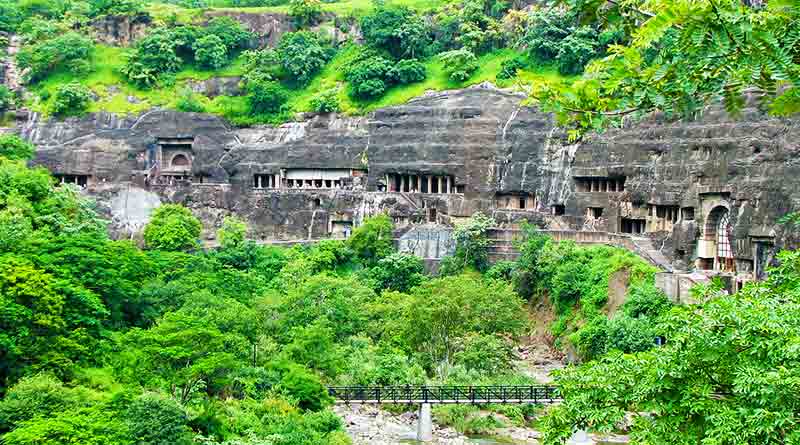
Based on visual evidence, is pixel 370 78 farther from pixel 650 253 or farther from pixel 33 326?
pixel 33 326

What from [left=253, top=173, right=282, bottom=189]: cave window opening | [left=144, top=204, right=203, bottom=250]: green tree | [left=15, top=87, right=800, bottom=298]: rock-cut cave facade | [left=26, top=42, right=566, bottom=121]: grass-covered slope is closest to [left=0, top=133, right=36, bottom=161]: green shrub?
[left=15, top=87, right=800, bottom=298]: rock-cut cave facade

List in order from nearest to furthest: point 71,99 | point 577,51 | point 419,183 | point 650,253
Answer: point 650,253, point 419,183, point 577,51, point 71,99

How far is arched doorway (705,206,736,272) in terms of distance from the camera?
40750 mm

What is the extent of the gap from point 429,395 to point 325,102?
1163 inches

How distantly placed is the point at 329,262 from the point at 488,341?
1387 cm

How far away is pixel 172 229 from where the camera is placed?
53.3m

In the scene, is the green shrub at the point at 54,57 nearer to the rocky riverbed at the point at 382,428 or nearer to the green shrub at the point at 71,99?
the green shrub at the point at 71,99

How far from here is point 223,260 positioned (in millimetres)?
51938

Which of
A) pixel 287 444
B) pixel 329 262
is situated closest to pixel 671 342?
pixel 287 444

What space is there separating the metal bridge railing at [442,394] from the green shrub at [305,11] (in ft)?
131

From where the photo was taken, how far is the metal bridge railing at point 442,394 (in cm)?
3269

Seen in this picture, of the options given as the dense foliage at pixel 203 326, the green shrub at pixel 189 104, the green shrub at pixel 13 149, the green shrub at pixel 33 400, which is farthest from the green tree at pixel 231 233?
the green shrub at pixel 33 400

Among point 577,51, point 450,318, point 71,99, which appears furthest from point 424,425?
point 71,99

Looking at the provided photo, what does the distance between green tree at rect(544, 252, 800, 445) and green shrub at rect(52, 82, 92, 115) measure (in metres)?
56.2
